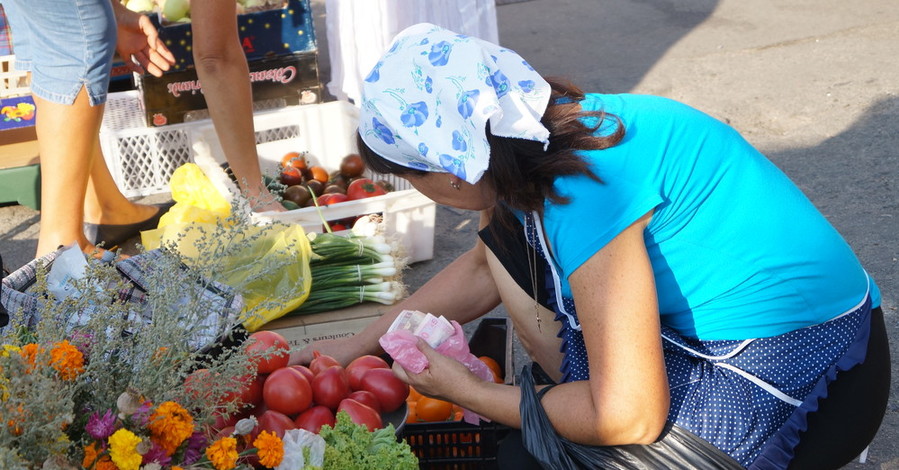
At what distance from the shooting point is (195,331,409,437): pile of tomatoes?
2.01 metres

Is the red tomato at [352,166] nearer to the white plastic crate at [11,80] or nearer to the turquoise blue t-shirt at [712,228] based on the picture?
the white plastic crate at [11,80]

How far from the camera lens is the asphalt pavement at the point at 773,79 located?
12.2ft

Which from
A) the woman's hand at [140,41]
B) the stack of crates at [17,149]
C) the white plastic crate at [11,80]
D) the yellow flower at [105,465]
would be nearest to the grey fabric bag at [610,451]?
the yellow flower at [105,465]

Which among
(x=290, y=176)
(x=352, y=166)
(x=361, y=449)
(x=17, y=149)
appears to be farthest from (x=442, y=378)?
(x=17, y=149)

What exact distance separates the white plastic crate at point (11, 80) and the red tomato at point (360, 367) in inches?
96.6

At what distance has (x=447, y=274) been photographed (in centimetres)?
247

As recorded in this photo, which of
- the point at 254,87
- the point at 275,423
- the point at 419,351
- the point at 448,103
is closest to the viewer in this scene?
the point at 448,103

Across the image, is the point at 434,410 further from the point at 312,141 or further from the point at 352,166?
the point at 312,141

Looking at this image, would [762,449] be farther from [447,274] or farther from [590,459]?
[447,274]

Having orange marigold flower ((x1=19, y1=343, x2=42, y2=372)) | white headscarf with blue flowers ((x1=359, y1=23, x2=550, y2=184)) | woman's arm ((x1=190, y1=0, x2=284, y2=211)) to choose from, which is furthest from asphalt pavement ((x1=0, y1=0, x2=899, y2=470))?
orange marigold flower ((x1=19, y1=343, x2=42, y2=372))

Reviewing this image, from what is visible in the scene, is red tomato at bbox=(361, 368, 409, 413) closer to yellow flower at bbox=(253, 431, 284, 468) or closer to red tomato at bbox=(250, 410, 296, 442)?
red tomato at bbox=(250, 410, 296, 442)

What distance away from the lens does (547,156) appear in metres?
1.69

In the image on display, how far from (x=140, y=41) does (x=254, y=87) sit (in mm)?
662

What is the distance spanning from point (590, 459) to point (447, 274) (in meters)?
0.77
